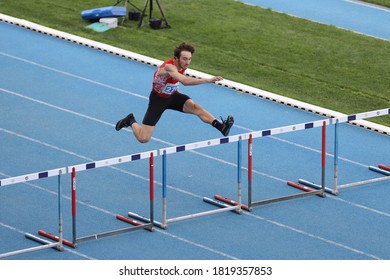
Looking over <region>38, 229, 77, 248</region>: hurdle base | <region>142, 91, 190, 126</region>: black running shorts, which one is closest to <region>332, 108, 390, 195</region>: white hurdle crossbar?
<region>142, 91, 190, 126</region>: black running shorts

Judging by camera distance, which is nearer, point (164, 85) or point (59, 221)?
point (59, 221)

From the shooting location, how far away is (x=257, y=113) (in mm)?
18859

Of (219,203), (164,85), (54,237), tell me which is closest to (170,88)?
(164,85)

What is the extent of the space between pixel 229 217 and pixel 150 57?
20.9 feet

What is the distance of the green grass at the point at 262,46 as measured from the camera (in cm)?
2003

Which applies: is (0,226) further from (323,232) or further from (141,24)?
(141,24)

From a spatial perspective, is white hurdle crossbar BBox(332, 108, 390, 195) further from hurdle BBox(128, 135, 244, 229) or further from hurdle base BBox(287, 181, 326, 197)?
hurdle BBox(128, 135, 244, 229)

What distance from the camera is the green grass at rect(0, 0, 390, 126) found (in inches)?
789

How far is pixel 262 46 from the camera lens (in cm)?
2200

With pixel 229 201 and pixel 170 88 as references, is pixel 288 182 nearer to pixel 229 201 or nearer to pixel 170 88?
pixel 229 201

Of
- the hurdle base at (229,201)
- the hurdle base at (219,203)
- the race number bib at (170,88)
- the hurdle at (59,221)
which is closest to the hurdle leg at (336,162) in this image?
the hurdle base at (229,201)

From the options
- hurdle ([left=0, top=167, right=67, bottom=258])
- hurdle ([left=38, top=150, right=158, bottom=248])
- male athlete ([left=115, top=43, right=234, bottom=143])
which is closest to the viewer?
hurdle ([left=0, top=167, right=67, bottom=258])

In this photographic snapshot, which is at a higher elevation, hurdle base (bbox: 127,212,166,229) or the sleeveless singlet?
the sleeveless singlet

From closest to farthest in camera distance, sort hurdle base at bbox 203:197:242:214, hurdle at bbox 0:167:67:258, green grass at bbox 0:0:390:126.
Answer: hurdle at bbox 0:167:67:258 → hurdle base at bbox 203:197:242:214 → green grass at bbox 0:0:390:126
